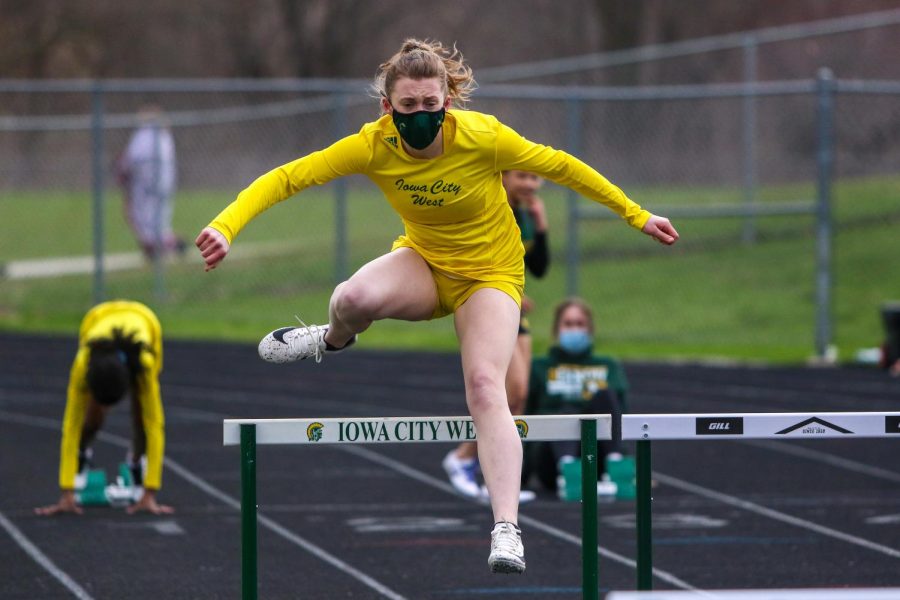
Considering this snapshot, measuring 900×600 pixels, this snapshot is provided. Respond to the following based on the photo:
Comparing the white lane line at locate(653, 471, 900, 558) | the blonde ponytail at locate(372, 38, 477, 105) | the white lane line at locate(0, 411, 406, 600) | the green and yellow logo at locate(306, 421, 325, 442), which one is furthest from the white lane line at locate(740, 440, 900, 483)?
the green and yellow logo at locate(306, 421, 325, 442)

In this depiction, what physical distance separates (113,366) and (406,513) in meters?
1.85

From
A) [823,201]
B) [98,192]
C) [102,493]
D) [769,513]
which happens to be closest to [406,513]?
[102,493]

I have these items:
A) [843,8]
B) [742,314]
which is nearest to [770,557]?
[742,314]

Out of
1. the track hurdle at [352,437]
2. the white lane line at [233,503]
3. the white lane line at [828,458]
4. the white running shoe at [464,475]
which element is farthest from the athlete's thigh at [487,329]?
the white lane line at [828,458]

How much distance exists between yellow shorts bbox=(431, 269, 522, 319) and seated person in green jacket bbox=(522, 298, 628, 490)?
12.4 feet

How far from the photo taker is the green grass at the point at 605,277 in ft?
58.1

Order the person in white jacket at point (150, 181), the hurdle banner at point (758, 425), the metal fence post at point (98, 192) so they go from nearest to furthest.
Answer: the hurdle banner at point (758, 425) → the metal fence post at point (98, 192) → the person in white jacket at point (150, 181)

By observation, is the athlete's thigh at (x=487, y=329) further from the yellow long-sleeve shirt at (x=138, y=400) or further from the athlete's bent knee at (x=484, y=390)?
the yellow long-sleeve shirt at (x=138, y=400)

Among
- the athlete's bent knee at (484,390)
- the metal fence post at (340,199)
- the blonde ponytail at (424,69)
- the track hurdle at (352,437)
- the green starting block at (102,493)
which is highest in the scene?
the metal fence post at (340,199)

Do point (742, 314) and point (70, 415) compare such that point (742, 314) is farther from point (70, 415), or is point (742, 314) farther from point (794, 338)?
point (70, 415)

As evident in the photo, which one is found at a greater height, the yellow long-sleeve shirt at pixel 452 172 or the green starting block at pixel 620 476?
the yellow long-sleeve shirt at pixel 452 172

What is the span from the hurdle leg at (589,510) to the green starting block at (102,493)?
13.6 feet

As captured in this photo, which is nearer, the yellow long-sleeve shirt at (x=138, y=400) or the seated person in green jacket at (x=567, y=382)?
the yellow long-sleeve shirt at (x=138, y=400)

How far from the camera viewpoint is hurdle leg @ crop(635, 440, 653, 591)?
568 centimetres
